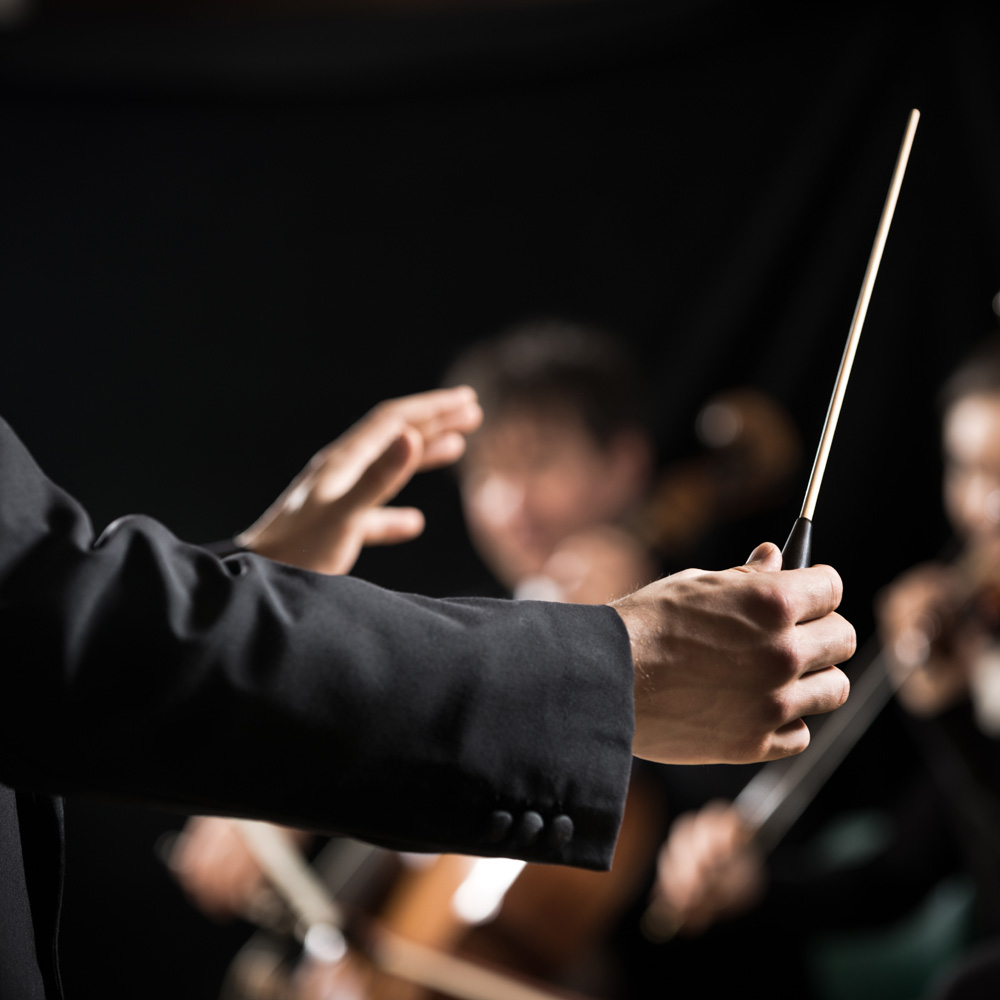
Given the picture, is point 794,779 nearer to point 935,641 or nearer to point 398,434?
point 935,641

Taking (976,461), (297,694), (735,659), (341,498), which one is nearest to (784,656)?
(735,659)

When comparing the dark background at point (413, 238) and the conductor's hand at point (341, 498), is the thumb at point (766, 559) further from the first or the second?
the dark background at point (413, 238)

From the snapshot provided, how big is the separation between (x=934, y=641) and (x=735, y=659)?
2.65ft

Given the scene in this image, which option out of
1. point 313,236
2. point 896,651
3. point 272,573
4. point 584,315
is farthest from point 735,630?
point 313,236

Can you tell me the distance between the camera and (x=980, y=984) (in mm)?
739

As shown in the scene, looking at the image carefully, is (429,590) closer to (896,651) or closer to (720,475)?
(720,475)

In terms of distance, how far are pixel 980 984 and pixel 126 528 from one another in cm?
68

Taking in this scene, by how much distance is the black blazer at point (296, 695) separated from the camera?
33 centimetres

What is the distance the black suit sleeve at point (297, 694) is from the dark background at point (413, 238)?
1.08 m

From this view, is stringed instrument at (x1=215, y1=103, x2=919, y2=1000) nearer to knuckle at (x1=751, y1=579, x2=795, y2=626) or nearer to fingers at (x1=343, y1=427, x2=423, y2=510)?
fingers at (x1=343, y1=427, x2=423, y2=510)

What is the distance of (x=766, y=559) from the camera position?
405 mm

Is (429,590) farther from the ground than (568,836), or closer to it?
closer to it

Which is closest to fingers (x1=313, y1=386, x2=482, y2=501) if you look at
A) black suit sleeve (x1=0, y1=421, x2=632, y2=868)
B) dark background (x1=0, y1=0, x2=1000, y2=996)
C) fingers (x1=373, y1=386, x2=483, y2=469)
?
fingers (x1=373, y1=386, x2=483, y2=469)

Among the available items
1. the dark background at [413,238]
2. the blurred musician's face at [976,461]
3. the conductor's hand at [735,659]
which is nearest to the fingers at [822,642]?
the conductor's hand at [735,659]
